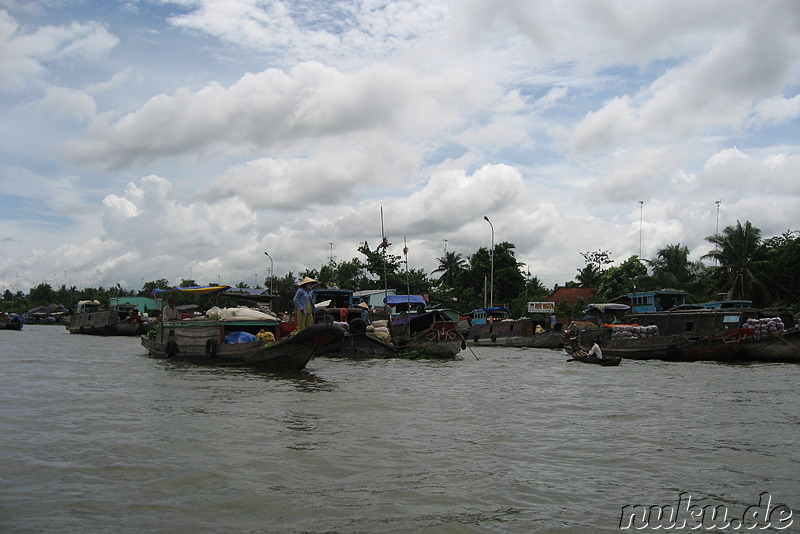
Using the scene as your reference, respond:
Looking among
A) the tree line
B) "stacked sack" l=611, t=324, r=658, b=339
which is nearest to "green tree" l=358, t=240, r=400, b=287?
the tree line

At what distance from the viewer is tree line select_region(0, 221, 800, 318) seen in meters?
32.7

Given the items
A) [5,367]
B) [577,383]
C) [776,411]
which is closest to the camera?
[776,411]

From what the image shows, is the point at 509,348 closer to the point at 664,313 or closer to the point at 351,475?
the point at 664,313

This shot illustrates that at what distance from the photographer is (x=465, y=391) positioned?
37.8 ft

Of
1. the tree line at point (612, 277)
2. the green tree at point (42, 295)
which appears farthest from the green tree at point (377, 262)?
the green tree at point (42, 295)

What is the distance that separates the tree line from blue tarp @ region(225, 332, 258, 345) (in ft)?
11.6

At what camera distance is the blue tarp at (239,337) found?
1491 cm

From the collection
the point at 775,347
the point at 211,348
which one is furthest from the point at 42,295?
the point at 775,347

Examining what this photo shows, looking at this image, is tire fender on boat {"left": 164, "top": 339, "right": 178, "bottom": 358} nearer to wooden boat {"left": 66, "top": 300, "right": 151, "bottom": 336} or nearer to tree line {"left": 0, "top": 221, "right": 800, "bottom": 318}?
tree line {"left": 0, "top": 221, "right": 800, "bottom": 318}

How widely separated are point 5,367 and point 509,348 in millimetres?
23931

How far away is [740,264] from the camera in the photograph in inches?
1337

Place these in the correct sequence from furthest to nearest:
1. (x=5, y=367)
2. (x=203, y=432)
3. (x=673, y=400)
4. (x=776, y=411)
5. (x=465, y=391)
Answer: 1. (x=5, y=367)
2. (x=465, y=391)
3. (x=673, y=400)
4. (x=776, y=411)
5. (x=203, y=432)

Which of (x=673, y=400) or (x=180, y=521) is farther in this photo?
(x=673, y=400)

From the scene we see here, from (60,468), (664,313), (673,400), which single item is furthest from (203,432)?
(664,313)
